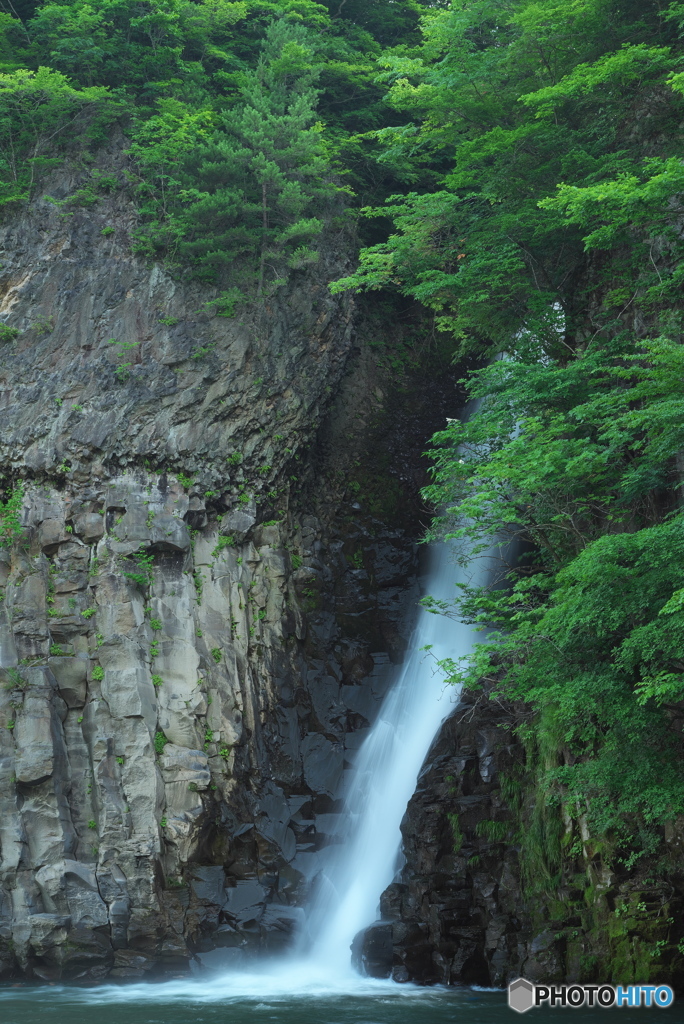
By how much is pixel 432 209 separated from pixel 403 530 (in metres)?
7.52

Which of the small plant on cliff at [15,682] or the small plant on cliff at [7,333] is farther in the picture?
the small plant on cliff at [7,333]

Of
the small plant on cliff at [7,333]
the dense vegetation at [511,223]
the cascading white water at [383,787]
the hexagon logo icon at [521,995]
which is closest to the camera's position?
the dense vegetation at [511,223]

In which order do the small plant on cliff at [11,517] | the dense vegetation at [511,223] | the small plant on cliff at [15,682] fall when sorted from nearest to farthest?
the dense vegetation at [511,223] → the small plant on cliff at [15,682] → the small plant on cliff at [11,517]

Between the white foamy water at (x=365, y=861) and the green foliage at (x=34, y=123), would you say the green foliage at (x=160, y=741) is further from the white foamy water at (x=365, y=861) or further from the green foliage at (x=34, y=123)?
the green foliage at (x=34, y=123)

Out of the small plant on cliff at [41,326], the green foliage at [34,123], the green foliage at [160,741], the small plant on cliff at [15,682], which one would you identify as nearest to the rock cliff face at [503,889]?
the green foliage at [160,741]

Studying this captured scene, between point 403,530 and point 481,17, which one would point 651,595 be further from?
point 481,17

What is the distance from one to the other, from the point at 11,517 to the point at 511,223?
37.2 ft

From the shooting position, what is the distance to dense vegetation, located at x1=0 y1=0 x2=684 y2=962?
37.2 ft

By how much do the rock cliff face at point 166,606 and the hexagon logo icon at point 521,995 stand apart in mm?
5005

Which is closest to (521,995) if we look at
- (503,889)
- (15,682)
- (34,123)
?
(503,889)

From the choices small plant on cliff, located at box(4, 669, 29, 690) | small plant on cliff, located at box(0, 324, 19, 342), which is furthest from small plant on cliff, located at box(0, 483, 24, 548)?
small plant on cliff, located at box(0, 324, 19, 342)

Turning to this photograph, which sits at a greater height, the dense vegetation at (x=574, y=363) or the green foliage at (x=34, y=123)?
the green foliage at (x=34, y=123)

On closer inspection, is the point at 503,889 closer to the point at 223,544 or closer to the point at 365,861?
the point at 365,861

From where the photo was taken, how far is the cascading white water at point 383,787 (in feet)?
50.4
